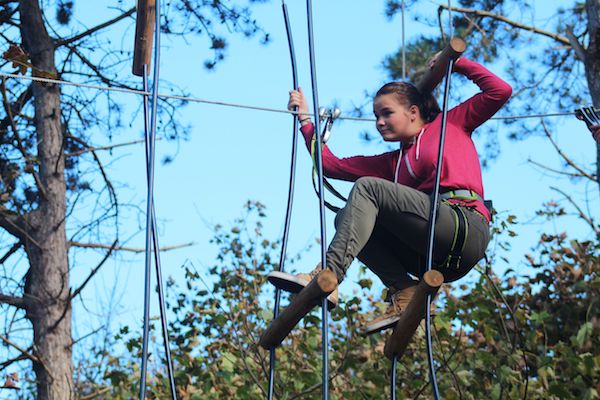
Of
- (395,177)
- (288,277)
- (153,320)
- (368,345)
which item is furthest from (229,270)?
(288,277)

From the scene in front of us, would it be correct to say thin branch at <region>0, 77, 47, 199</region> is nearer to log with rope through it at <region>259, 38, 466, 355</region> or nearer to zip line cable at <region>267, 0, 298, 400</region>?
zip line cable at <region>267, 0, 298, 400</region>

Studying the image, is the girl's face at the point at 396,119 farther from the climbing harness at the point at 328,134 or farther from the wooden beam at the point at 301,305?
the wooden beam at the point at 301,305

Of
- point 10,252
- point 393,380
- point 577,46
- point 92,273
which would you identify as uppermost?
point 577,46

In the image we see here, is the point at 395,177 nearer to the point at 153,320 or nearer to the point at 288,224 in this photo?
the point at 288,224

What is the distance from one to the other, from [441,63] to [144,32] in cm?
110

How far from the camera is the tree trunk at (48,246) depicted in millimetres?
6656

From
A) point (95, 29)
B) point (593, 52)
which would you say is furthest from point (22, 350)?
point (593, 52)

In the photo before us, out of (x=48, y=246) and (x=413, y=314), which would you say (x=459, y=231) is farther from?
(x=48, y=246)

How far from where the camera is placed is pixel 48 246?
6.94m

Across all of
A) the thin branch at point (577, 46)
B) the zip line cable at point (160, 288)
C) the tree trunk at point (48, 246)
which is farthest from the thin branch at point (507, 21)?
the zip line cable at point (160, 288)

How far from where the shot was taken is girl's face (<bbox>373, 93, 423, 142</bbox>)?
3969 mm

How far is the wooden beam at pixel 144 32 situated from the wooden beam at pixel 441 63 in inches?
41.3

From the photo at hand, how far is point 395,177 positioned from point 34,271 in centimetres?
363

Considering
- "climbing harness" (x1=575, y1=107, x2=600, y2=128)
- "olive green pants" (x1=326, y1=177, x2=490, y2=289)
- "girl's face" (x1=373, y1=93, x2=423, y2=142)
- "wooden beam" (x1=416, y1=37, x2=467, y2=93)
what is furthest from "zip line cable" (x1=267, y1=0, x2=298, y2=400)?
"climbing harness" (x1=575, y1=107, x2=600, y2=128)
